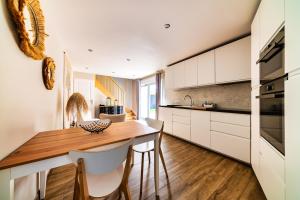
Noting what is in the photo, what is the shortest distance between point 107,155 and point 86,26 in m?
2.15

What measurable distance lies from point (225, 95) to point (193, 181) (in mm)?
2064

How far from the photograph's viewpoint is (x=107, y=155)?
2.50ft

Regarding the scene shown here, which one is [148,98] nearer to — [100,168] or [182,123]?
[182,123]

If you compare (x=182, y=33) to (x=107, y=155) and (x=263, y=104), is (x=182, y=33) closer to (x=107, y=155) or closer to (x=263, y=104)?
(x=263, y=104)

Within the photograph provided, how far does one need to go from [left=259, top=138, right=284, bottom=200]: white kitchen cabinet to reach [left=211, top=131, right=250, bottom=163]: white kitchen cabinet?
66cm

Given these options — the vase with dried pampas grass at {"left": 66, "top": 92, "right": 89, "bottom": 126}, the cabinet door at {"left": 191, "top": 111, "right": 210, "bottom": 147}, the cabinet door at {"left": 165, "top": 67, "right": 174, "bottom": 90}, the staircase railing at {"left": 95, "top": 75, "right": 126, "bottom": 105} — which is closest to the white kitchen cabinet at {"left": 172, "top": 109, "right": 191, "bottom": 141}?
the cabinet door at {"left": 191, "top": 111, "right": 210, "bottom": 147}

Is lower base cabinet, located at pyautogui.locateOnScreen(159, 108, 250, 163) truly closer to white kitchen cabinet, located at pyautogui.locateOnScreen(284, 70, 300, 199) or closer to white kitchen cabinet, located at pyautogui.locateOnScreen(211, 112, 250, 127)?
white kitchen cabinet, located at pyautogui.locateOnScreen(211, 112, 250, 127)

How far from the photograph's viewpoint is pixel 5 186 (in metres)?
0.59

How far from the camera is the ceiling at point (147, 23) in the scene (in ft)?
4.83

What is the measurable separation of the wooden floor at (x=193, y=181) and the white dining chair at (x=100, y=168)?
58 cm

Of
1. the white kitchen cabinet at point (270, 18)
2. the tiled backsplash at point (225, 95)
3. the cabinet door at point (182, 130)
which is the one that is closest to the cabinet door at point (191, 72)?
the tiled backsplash at point (225, 95)

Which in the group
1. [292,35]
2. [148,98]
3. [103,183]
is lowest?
[103,183]

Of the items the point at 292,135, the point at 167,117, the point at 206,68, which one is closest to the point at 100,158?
the point at 292,135

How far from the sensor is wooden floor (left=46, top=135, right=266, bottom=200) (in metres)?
A: 1.36
